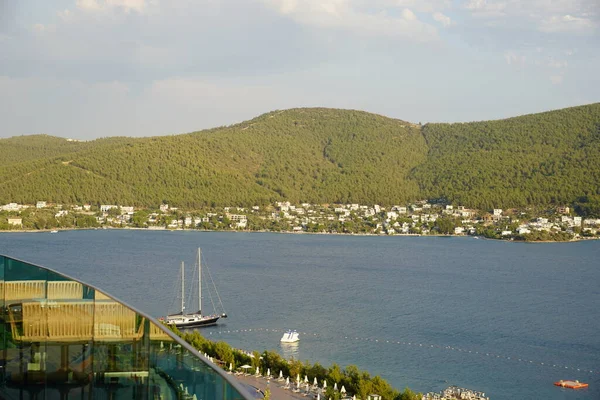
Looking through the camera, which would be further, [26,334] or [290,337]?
[290,337]

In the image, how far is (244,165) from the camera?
270 feet

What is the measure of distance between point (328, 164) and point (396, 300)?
205 ft

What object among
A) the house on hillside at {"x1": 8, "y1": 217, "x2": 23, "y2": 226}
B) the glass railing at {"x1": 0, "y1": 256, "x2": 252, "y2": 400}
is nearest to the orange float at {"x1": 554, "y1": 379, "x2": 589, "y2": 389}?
the glass railing at {"x1": 0, "y1": 256, "x2": 252, "y2": 400}

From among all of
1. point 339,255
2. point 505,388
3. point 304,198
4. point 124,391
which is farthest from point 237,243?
point 124,391

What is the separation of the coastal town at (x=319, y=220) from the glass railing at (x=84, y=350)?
55822 mm

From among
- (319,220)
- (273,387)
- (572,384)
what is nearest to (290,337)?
(273,387)

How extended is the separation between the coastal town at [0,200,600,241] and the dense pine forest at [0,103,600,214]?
1.57 m

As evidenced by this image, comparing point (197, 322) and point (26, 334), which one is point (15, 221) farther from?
point (26, 334)

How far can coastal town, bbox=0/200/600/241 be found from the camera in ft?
193

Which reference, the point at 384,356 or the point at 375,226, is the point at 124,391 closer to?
the point at 384,356

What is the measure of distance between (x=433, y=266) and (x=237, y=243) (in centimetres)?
1532

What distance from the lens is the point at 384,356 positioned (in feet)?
57.5

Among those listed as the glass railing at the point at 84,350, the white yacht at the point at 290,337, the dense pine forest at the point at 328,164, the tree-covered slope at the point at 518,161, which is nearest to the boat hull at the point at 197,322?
the white yacht at the point at 290,337

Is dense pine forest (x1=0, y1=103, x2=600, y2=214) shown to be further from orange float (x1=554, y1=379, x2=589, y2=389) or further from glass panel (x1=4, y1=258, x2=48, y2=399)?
glass panel (x1=4, y1=258, x2=48, y2=399)
